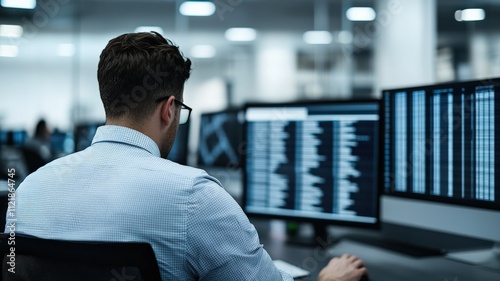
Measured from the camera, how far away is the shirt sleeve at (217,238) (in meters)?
0.88

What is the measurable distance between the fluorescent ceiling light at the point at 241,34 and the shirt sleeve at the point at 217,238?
5.90 meters

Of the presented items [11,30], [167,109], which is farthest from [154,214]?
[11,30]

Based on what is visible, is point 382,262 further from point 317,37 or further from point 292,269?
point 317,37

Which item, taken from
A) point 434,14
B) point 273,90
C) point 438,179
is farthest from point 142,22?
point 438,179

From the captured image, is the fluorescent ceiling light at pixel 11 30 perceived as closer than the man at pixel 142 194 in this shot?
No

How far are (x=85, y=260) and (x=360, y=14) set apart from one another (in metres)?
5.46

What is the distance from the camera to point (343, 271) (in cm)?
121

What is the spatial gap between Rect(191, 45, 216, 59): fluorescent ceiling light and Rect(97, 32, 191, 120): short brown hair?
18.5 feet

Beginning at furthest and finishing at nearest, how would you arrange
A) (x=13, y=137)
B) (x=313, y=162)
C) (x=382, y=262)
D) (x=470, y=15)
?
(x=13, y=137) < (x=470, y=15) < (x=313, y=162) < (x=382, y=262)

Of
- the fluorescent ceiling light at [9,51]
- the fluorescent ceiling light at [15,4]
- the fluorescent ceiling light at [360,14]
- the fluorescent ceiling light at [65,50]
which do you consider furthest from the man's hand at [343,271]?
the fluorescent ceiling light at [9,51]

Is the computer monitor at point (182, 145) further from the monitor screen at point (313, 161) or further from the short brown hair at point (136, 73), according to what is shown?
the short brown hair at point (136, 73)

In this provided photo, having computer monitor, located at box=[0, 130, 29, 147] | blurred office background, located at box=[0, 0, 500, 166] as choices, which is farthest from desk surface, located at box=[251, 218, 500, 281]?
computer monitor, located at box=[0, 130, 29, 147]

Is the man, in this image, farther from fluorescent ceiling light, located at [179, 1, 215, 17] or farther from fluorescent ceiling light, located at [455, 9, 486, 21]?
fluorescent ceiling light, located at [179, 1, 215, 17]

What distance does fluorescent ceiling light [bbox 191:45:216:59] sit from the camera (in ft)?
21.7
